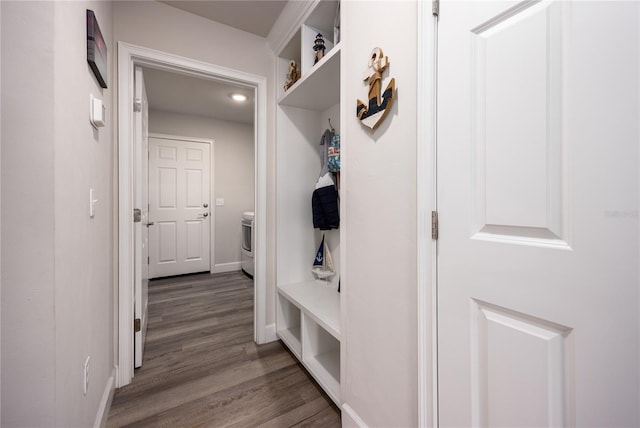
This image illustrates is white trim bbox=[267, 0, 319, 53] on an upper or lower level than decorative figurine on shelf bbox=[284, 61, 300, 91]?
upper

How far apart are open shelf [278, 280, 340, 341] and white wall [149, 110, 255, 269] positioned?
254cm

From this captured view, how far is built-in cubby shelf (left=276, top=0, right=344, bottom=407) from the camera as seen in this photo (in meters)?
1.76

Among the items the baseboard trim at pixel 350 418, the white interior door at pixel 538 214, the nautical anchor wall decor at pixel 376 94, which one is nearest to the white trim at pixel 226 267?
the baseboard trim at pixel 350 418

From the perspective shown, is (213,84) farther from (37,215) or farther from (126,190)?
(37,215)

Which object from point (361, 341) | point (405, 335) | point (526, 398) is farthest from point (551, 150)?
point (361, 341)

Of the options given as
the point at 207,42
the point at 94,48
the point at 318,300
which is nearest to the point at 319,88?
the point at 207,42

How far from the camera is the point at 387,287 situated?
1072 mm

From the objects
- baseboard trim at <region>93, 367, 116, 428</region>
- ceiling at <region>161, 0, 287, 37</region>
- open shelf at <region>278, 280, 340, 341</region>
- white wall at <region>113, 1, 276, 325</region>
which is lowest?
baseboard trim at <region>93, 367, 116, 428</region>

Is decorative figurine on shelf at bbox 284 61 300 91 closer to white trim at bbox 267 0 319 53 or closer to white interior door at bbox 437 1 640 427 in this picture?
white trim at bbox 267 0 319 53

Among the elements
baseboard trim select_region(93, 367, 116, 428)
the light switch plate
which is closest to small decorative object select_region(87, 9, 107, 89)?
the light switch plate

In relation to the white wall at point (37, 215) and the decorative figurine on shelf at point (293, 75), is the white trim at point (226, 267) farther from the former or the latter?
the white wall at point (37, 215)

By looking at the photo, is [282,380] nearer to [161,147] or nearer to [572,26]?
[572,26]

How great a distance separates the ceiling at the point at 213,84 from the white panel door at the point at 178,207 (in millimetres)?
574

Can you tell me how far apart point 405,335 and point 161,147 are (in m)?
4.08
